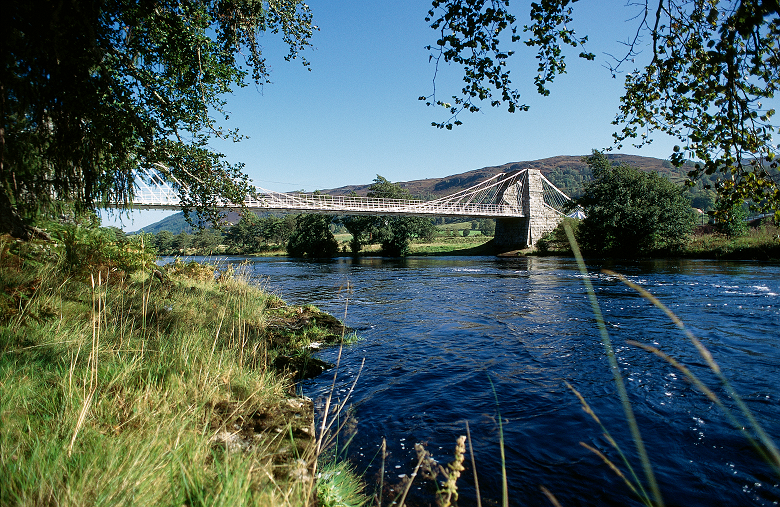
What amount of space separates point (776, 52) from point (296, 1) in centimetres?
624

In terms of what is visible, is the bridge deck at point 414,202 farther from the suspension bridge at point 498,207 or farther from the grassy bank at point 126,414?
the grassy bank at point 126,414

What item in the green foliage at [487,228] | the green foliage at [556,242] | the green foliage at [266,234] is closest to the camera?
the green foliage at [556,242]

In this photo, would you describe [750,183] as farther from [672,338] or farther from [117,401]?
[117,401]

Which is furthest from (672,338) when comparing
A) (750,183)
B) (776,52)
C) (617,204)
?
(617,204)

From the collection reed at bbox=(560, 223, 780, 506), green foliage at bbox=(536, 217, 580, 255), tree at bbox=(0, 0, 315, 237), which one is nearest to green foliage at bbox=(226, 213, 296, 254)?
green foliage at bbox=(536, 217, 580, 255)

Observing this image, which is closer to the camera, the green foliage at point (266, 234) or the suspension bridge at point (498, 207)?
the suspension bridge at point (498, 207)

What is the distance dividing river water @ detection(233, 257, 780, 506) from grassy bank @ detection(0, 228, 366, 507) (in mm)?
912

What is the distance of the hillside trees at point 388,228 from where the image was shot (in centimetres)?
4788

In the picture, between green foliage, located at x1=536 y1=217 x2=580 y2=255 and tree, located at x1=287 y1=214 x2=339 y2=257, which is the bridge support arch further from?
tree, located at x1=287 y1=214 x2=339 y2=257

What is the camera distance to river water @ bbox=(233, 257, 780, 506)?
2.95 meters

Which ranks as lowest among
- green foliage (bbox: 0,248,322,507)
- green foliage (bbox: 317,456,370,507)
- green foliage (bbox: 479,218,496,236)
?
green foliage (bbox: 479,218,496,236)

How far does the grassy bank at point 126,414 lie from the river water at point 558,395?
912 mm

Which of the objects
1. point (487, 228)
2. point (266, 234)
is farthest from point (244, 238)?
point (487, 228)

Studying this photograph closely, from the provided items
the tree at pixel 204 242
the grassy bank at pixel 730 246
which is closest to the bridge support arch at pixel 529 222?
the grassy bank at pixel 730 246
